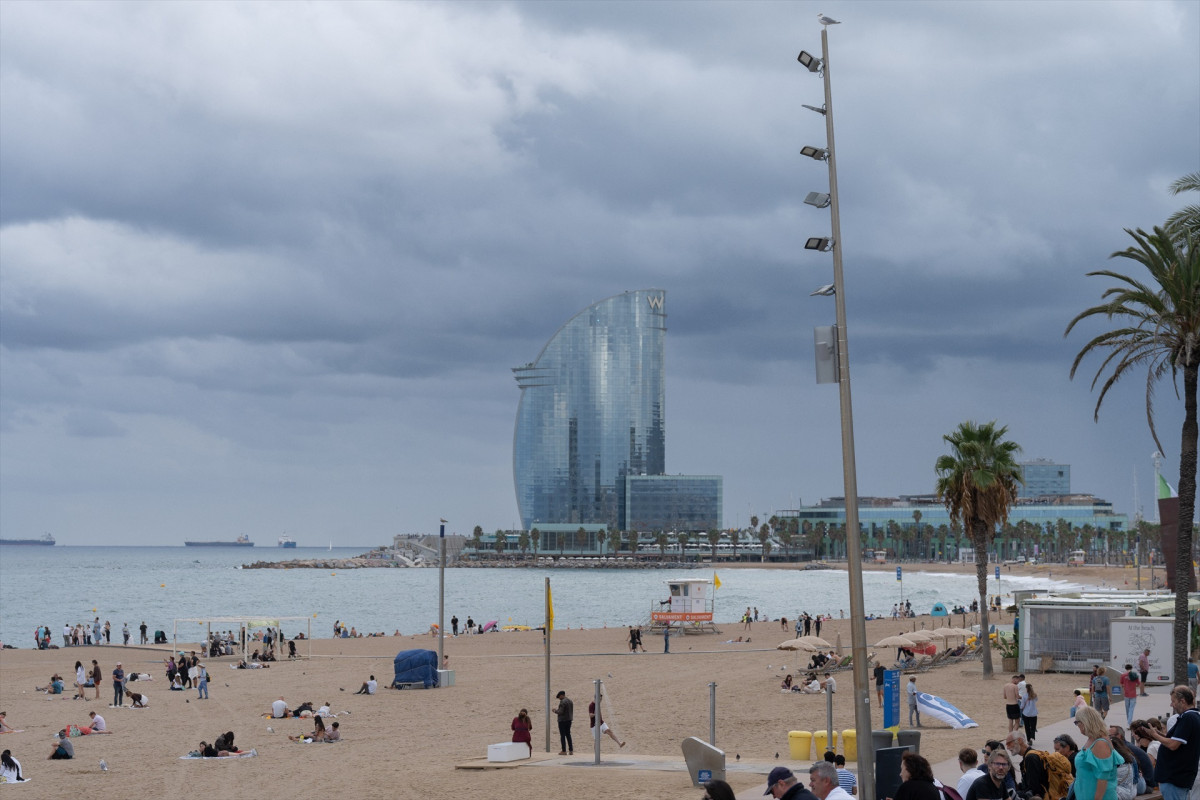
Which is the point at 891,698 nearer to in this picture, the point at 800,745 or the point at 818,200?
the point at 800,745

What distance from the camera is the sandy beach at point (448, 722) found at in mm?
17719

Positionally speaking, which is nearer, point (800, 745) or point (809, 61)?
point (809, 61)

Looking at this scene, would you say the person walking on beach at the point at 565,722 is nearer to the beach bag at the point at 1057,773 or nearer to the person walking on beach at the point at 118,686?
the beach bag at the point at 1057,773

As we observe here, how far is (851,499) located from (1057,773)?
10.3ft

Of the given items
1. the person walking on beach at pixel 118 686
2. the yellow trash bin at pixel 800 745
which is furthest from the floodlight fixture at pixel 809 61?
the person walking on beach at pixel 118 686

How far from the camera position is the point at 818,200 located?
12352mm

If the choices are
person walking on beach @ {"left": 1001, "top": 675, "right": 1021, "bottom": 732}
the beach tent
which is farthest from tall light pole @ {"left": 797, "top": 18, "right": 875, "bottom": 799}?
the beach tent

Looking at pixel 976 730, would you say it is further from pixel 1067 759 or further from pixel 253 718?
pixel 253 718

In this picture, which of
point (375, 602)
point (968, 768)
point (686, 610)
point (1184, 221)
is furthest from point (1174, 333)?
point (375, 602)

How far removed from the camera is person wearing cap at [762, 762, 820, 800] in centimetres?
667

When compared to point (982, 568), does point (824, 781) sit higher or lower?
lower

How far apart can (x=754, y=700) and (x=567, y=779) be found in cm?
1305

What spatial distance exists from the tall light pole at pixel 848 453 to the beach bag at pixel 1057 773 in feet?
5.28

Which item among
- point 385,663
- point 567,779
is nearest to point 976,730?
point 567,779
